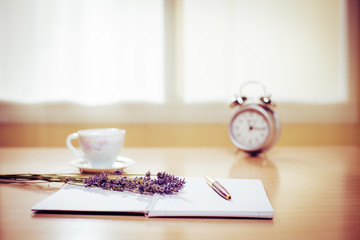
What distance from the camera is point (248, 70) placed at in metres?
1.83

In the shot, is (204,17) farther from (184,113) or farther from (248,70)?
(184,113)

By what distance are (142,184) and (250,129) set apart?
659 mm

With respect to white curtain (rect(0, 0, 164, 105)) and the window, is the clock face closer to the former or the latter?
the window

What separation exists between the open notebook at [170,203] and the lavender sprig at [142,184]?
1 centimetres

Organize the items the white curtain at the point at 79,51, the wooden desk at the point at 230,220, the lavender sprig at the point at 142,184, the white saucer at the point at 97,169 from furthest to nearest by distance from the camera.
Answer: the white curtain at the point at 79,51 < the white saucer at the point at 97,169 < the lavender sprig at the point at 142,184 < the wooden desk at the point at 230,220

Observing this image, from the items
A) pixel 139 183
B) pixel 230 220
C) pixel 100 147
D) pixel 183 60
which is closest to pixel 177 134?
pixel 183 60

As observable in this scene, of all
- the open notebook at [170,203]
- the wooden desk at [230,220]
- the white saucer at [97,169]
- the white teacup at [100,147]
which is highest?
the white teacup at [100,147]

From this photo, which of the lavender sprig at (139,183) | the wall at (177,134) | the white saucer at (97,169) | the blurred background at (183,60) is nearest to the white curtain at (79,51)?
the blurred background at (183,60)

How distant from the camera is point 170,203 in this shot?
60cm

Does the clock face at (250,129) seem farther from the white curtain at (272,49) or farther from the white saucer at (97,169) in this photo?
the white curtain at (272,49)

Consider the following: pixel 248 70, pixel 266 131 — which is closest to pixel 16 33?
pixel 248 70

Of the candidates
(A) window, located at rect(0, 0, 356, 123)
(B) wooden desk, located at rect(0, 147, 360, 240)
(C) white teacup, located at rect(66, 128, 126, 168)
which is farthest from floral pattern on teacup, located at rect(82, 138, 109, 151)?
(A) window, located at rect(0, 0, 356, 123)

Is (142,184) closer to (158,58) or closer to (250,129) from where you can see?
(250,129)

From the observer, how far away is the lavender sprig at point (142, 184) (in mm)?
652
